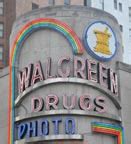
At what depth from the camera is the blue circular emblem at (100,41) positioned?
51.3 m

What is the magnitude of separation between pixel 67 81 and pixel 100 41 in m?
5.28

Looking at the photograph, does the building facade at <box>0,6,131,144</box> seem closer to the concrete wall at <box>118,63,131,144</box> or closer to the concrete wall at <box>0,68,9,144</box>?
the concrete wall at <box>118,63,131,144</box>

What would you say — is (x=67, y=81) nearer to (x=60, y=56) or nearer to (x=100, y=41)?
(x=60, y=56)

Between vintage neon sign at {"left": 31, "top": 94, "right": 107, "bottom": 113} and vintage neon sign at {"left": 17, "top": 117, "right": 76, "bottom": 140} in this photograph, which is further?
vintage neon sign at {"left": 31, "top": 94, "right": 107, "bottom": 113}

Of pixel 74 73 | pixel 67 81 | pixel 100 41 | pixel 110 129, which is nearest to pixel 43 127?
pixel 67 81

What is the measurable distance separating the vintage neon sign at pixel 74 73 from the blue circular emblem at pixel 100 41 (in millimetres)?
1073

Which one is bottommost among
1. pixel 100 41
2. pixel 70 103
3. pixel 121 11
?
pixel 70 103

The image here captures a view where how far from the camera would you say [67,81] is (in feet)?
163

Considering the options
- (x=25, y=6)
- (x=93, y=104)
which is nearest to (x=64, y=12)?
(x=93, y=104)

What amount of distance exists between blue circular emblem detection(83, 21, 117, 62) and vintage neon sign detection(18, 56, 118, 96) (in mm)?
1073

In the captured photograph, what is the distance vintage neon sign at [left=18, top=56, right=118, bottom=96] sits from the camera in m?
50.0

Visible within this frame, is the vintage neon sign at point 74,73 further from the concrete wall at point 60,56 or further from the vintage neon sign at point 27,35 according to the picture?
the vintage neon sign at point 27,35

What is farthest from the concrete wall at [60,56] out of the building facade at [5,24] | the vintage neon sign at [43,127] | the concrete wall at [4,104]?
the building facade at [5,24]

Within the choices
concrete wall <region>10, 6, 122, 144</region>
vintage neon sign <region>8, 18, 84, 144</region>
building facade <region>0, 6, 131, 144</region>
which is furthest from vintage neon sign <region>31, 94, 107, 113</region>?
vintage neon sign <region>8, 18, 84, 144</region>
